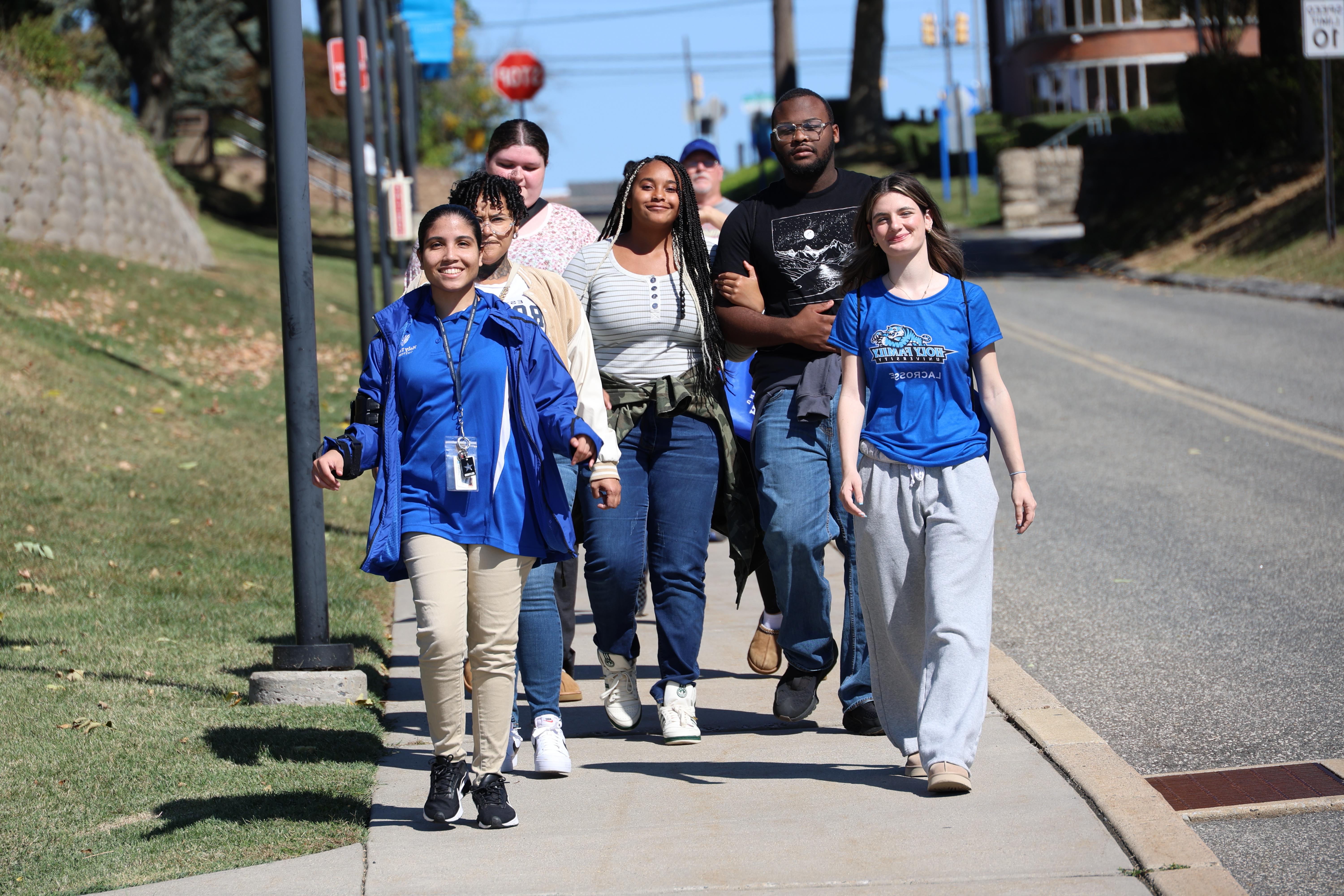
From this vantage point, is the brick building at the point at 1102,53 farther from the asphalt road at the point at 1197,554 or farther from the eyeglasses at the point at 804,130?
the eyeglasses at the point at 804,130

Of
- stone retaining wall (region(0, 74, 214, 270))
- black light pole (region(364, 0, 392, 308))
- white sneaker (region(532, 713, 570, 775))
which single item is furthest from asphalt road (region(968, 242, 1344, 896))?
stone retaining wall (region(0, 74, 214, 270))

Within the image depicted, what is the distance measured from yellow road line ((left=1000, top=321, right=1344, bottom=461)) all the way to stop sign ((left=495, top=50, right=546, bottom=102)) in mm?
14633

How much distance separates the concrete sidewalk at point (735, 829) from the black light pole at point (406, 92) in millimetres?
21225

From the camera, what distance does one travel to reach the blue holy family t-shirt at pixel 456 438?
4.48 meters

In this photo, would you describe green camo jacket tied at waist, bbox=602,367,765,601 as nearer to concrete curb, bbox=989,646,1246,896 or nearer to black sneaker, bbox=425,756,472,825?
concrete curb, bbox=989,646,1246,896

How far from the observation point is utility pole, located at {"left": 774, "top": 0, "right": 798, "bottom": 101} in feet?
136

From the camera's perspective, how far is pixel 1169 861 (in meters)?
4.04

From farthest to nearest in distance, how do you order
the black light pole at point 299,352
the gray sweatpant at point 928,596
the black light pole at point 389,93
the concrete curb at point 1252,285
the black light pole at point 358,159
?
the black light pole at point 389,93 → the concrete curb at point 1252,285 → the black light pole at point 358,159 → the black light pole at point 299,352 → the gray sweatpant at point 928,596

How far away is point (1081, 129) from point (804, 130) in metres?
42.2

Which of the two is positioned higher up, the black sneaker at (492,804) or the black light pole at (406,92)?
the black light pole at (406,92)

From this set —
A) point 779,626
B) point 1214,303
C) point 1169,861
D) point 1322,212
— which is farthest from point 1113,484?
point 1322,212

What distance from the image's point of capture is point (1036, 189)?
3550cm

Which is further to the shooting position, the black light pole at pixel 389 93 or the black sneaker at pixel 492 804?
the black light pole at pixel 389 93

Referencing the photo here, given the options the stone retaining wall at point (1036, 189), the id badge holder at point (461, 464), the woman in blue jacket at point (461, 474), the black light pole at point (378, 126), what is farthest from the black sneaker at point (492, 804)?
the stone retaining wall at point (1036, 189)
